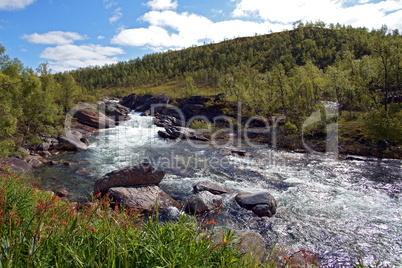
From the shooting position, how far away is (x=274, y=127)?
37406 millimetres

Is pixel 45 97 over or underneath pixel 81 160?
over

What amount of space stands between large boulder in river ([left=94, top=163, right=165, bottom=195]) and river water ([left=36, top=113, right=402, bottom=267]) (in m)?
1.65

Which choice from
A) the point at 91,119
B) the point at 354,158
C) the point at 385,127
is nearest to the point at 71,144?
the point at 91,119

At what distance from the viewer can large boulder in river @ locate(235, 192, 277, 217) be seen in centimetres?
1282

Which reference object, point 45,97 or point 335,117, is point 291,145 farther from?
point 45,97

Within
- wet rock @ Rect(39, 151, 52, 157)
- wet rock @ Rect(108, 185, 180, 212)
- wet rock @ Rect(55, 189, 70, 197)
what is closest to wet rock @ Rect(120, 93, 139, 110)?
wet rock @ Rect(39, 151, 52, 157)

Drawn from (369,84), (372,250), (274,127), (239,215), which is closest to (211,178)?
(239,215)

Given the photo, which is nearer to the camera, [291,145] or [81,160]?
[81,160]

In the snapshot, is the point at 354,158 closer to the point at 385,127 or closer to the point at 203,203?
the point at 385,127

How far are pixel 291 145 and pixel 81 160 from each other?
25231mm

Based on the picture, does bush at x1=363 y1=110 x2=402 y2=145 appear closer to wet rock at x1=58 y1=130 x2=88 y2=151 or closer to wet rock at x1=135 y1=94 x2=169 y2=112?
wet rock at x1=58 y1=130 x2=88 y2=151

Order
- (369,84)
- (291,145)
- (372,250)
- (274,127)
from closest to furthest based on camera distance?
(372,250) → (291,145) → (274,127) → (369,84)

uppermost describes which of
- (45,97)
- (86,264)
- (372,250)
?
(45,97)

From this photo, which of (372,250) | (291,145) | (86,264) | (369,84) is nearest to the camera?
(86,264)
